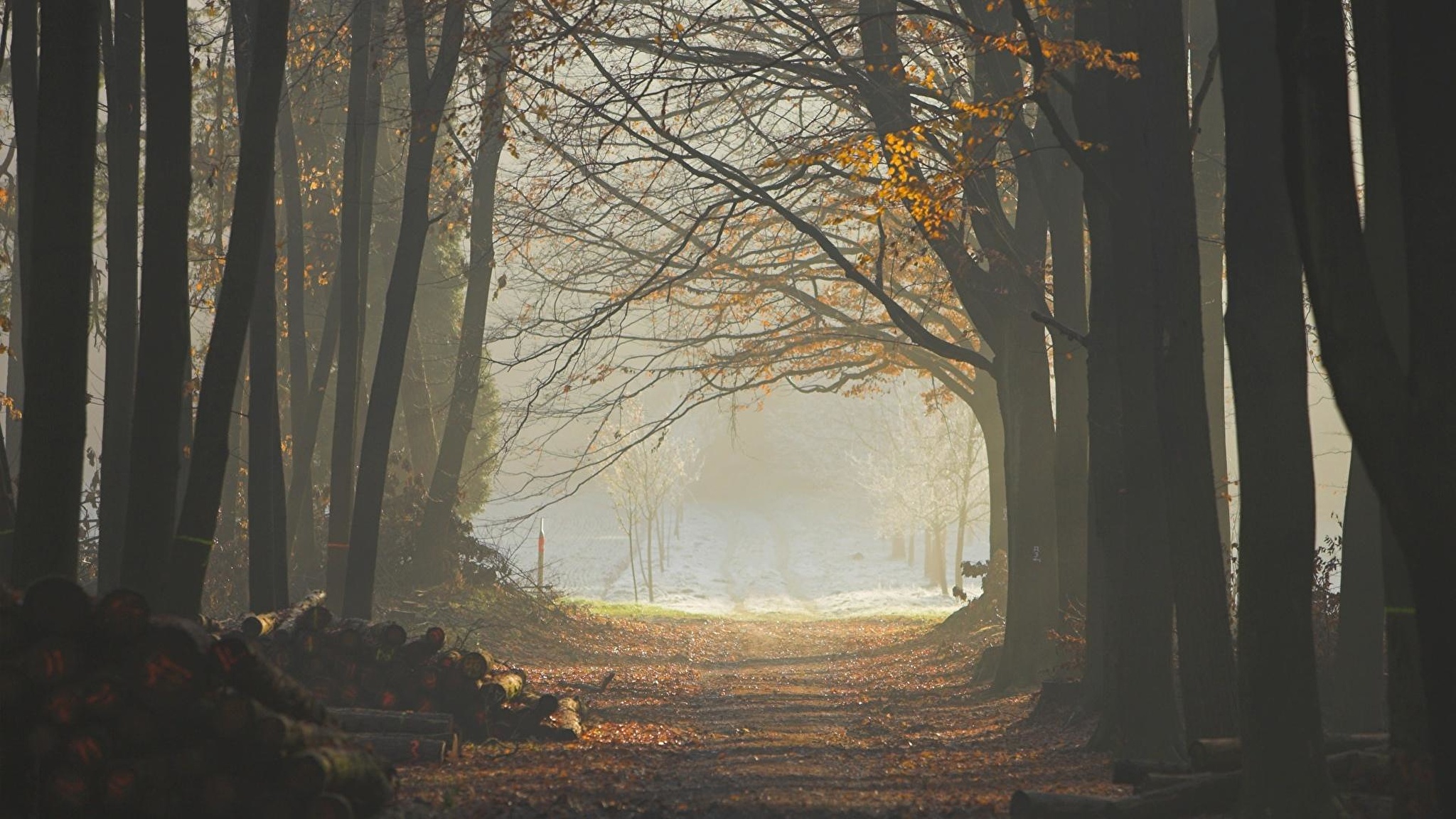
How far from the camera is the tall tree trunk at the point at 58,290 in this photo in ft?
24.3

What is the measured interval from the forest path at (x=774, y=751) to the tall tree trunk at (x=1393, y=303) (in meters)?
2.32

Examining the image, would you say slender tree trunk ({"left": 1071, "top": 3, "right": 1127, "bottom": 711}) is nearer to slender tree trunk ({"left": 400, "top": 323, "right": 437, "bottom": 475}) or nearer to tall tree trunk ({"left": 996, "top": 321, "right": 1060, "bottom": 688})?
tall tree trunk ({"left": 996, "top": 321, "right": 1060, "bottom": 688})

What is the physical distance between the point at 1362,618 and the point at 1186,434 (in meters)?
2.40

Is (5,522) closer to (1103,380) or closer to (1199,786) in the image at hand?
(1199,786)

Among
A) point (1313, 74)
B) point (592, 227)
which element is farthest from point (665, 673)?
point (1313, 74)

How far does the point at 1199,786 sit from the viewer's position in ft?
24.0

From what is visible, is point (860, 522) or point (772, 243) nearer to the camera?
point (772, 243)

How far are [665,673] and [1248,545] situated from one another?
13.1m

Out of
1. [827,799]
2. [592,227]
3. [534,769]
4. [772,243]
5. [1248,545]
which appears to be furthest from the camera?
[772,243]

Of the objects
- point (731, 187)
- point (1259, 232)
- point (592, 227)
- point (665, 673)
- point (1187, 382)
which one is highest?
point (592, 227)

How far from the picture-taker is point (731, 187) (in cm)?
1409

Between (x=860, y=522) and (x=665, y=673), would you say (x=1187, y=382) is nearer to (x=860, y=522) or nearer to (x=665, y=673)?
(x=665, y=673)

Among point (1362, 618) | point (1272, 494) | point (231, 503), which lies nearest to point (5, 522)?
point (1272, 494)

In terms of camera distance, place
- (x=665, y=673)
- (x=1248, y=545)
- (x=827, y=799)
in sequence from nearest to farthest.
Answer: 1. (x=1248, y=545)
2. (x=827, y=799)
3. (x=665, y=673)
